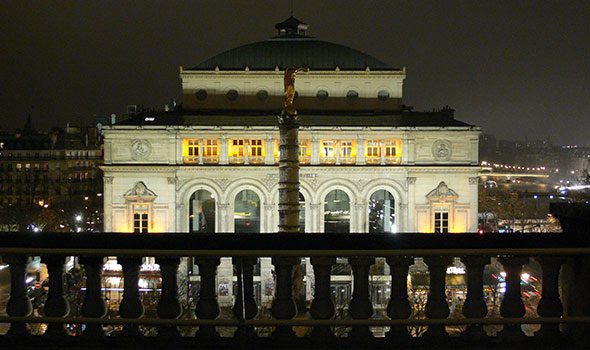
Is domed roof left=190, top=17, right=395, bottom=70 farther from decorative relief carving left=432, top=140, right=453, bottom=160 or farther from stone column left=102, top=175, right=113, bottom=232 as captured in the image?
stone column left=102, top=175, right=113, bottom=232

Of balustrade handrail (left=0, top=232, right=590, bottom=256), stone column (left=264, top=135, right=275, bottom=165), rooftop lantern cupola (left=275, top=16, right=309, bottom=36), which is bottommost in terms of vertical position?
balustrade handrail (left=0, top=232, right=590, bottom=256)

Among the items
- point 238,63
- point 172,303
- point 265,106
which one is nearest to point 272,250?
point 172,303

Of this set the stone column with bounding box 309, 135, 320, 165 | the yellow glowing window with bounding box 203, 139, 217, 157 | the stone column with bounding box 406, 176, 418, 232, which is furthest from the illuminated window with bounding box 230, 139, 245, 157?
the stone column with bounding box 406, 176, 418, 232

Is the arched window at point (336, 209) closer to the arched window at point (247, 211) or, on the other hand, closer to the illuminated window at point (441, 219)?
the arched window at point (247, 211)

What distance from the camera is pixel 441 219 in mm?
60906

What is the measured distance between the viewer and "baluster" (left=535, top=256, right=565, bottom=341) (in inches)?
287

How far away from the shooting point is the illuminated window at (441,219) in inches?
2383

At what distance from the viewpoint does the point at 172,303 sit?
732 centimetres

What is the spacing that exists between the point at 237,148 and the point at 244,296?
54.0 meters

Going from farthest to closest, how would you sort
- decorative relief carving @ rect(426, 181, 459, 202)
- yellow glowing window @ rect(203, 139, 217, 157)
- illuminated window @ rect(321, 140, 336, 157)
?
illuminated window @ rect(321, 140, 336, 157), yellow glowing window @ rect(203, 139, 217, 157), decorative relief carving @ rect(426, 181, 459, 202)

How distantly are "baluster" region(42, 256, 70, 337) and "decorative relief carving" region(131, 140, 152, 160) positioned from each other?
53.7m

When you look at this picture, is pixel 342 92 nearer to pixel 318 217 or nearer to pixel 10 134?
pixel 318 217

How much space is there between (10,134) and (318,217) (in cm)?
10722

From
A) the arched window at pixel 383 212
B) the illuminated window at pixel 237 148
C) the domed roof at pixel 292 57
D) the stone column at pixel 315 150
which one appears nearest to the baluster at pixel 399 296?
the arched window at pixel 383 212
